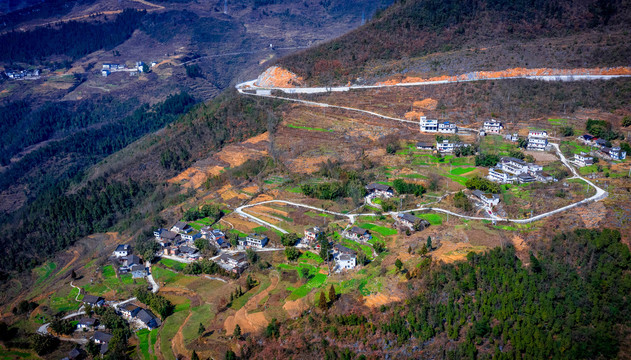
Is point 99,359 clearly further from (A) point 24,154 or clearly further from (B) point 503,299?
(A) point 24,154

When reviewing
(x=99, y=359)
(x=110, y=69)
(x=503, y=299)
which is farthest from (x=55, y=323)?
(x=110, y=69)

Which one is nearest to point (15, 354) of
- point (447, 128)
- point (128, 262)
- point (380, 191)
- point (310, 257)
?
point (128, 262)

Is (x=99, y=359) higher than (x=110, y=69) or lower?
lower

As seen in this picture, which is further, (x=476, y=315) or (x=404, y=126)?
(x=404, y=126)

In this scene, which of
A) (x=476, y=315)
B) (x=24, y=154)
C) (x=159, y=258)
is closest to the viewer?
(x=476, y=315)

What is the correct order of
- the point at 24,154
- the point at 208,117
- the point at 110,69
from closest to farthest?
the point at 208,117
the point at 24,154
the point at 110,69

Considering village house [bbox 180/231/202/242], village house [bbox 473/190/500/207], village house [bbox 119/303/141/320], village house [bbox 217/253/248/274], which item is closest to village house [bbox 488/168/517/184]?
village house [bbox 473/190/500/207]

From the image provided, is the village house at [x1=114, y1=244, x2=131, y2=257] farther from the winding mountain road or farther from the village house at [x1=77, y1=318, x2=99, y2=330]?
the winding mountain road
